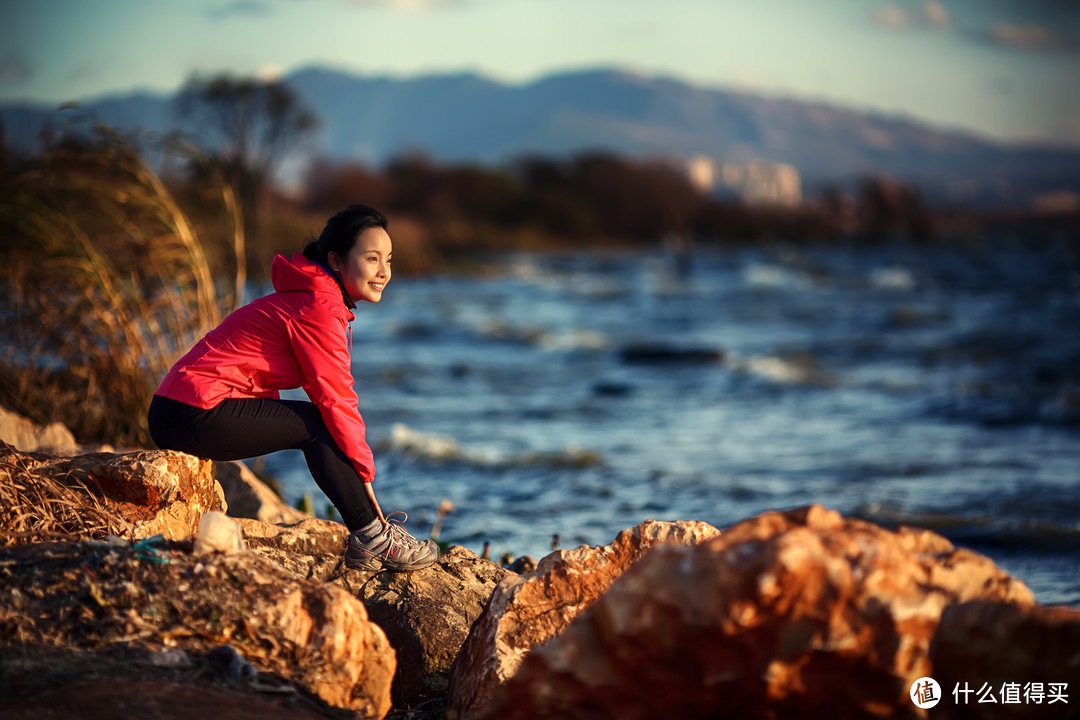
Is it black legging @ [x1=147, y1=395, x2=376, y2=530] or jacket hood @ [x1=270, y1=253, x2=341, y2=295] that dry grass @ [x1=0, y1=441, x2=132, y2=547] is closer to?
black legging @ [x1=147, y1=395, x2=376, y2=530]

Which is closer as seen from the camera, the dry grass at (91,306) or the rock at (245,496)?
the rock at (245,496)

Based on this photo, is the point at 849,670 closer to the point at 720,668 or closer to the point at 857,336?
the point at 720,668

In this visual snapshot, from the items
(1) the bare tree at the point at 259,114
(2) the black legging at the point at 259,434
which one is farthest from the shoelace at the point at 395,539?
(1) the bare tree at the point at 259,114

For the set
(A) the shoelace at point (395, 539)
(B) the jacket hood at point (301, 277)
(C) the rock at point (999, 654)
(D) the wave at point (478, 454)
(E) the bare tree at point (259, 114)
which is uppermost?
(E) the bare tree at point (259, 114)

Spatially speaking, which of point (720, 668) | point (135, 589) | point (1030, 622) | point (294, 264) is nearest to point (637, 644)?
point (720, 668)

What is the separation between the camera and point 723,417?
10531 mm

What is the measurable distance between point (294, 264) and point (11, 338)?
343 cm

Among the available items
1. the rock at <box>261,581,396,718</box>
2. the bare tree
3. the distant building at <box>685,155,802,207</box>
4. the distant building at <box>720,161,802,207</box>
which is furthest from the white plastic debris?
the distant building at <box>720,161,802,207</box>

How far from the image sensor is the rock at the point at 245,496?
4.20m

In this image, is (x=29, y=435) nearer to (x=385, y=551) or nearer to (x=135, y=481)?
(x=135, y=481)

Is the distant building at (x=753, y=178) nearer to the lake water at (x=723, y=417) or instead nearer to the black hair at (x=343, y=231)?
the lake water at (x=723, y=417)

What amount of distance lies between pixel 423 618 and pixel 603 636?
119cm

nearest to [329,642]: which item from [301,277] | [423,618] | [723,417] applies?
[423,618]

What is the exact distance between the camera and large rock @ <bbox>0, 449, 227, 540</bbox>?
300 cm
